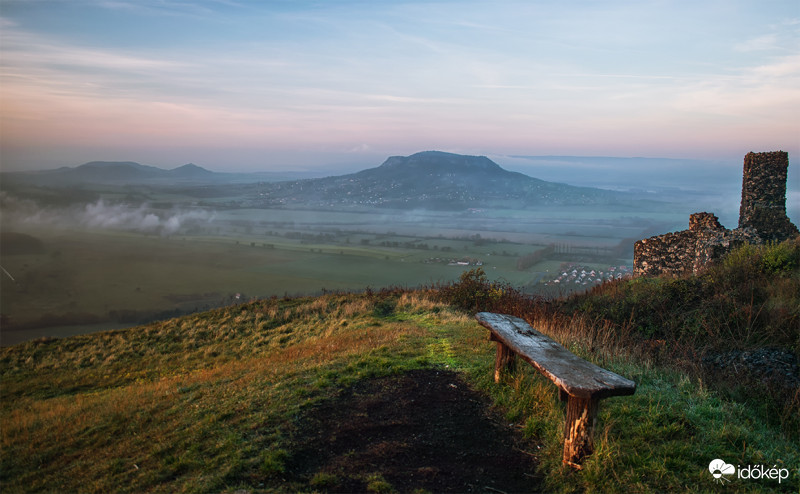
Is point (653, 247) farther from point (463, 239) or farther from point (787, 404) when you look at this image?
point (463, 239)

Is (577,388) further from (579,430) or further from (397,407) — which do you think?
(397,407)

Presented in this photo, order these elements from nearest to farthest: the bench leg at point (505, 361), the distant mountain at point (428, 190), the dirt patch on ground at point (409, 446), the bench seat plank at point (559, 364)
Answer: the bench seat plank at point (559, 364), the dirt patch on ground at point (409, 446), the bench leg at point (505, 361), the distant mountain at point (428, 190)

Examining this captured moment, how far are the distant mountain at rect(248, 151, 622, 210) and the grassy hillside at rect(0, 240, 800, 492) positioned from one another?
111095 mm

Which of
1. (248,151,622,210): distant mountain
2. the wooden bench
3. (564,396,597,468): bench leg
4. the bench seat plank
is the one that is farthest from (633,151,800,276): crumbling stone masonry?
(248,151,622,210): distant mountain

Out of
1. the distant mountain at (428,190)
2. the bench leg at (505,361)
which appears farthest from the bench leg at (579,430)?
the distant mountain at (428,190)

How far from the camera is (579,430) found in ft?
12.7

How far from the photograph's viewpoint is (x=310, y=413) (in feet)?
17.2

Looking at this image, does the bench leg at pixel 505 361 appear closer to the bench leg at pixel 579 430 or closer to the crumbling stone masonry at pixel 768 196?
the bench leg at pixel 579 430

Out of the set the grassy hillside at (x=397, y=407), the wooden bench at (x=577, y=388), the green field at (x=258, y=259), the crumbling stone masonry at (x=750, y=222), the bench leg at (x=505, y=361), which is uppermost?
the crumbling stone masonry at (x=750, y=222)

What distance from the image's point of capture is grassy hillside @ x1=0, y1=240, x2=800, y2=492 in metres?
3.90

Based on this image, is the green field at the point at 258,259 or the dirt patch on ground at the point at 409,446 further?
the green field at the point at 258,259

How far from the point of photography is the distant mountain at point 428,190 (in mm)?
126688

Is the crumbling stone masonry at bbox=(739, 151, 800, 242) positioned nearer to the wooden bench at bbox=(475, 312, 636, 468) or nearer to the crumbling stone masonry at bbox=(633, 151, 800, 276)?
the crumbling stone masonry at bbox=(633, 151, 800, 276)

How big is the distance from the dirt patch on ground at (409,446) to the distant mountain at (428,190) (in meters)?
115
